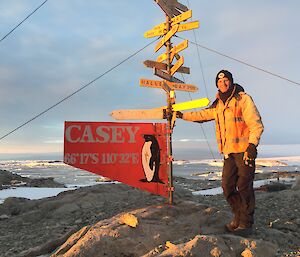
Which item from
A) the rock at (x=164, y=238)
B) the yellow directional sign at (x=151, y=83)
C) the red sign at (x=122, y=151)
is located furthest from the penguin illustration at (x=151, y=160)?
the yellow directional sign at (x=151, y=83)

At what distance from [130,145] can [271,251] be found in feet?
9.83

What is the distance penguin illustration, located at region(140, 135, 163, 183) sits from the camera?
6.19 meters

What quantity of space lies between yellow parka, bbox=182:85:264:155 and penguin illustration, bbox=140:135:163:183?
4.33 ft

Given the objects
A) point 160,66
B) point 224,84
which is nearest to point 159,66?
point 160,66

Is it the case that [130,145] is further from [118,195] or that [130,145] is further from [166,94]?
[118,195]

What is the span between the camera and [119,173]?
6062 mm

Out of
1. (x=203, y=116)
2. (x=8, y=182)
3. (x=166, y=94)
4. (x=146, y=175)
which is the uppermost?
(x=166, y=94)

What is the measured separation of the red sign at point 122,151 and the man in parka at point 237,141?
1.33 metres

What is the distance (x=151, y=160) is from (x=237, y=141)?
179 centimetres

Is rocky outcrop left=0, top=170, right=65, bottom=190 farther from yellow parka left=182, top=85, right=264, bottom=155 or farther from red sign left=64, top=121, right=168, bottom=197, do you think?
yellow parka left=182, top=85, right=264, bottom=155

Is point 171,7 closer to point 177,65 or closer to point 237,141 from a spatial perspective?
point 177,65

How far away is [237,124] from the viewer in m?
5.09

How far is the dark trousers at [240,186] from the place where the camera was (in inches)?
196

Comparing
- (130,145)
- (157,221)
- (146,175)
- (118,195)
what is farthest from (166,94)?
(118,195)
